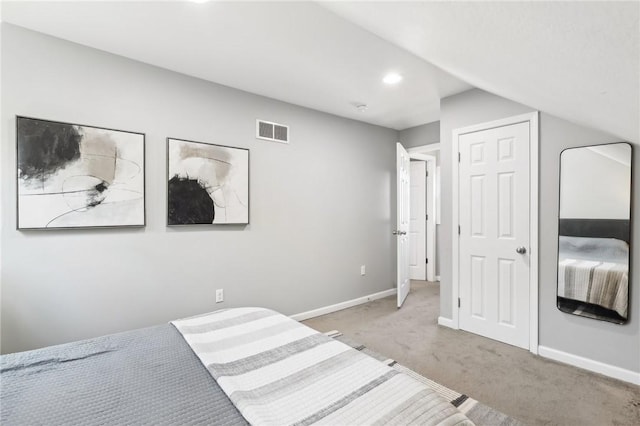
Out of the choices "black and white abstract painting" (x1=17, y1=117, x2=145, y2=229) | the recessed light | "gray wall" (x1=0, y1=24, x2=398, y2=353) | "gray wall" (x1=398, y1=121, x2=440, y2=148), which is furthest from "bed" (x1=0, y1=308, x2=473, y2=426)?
"gray wall" (x1=398, y1=121, x2=440, y2=148)

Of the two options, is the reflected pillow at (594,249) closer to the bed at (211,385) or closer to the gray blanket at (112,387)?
the bed at (211,385)

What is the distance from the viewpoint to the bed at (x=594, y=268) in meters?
2.13

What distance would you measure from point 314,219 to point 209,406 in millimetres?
2651

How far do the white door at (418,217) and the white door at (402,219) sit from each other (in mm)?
1462

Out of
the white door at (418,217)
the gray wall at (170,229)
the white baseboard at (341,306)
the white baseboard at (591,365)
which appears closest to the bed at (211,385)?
the gray wall at (170,229)

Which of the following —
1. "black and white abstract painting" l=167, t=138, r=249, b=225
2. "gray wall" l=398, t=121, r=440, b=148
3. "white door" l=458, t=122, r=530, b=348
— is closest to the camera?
"black and white abstract painting" l=167, t=138, r=249, b=225

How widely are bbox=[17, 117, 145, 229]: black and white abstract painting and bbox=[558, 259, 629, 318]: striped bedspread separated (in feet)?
11.2

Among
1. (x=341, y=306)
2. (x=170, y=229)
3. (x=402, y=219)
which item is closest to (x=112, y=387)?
(x=170, y=229)

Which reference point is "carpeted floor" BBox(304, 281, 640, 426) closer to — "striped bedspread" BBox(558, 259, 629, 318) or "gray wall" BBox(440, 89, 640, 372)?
"gray wall" BBox(440, 89, 640, 372)

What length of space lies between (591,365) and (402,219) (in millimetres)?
2166

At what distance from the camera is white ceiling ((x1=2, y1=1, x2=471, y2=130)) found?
177 centimetres

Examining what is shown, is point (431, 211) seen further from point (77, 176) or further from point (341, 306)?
point (77, 176)

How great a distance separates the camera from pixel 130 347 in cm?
132

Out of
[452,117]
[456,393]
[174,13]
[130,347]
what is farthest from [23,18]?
[456,393]
